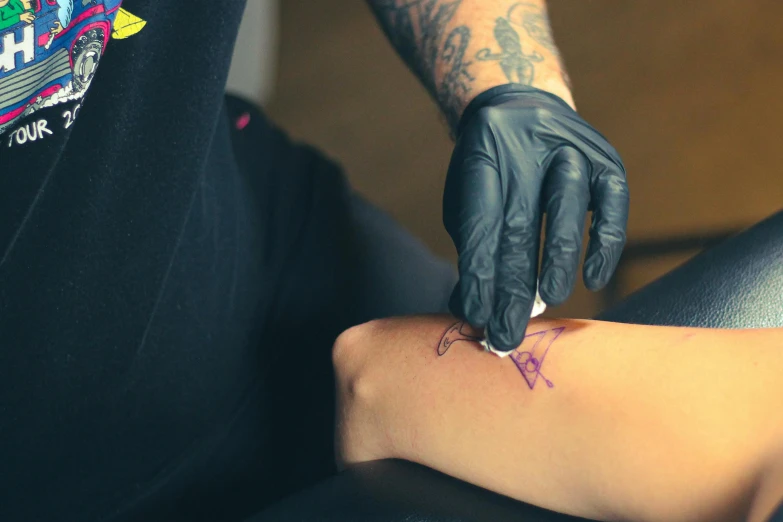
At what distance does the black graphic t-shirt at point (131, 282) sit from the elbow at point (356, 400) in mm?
156

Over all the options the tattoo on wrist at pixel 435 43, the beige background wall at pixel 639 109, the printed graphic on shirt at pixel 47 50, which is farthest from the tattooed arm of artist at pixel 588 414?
the beige background wall at pixel 639 109

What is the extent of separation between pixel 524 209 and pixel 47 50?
0.47 m

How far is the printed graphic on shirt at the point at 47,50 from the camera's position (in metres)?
0.65

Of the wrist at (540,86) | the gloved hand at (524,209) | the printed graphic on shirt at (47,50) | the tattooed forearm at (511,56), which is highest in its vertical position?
the printed graphic on shirt at (47,50)

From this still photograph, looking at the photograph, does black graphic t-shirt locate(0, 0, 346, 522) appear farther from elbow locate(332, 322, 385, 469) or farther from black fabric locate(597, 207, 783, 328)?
black fabric locate(597, 207, 783, 328)

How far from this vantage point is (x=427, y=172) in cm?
204

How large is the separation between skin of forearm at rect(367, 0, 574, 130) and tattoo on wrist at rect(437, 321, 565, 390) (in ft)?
0.87

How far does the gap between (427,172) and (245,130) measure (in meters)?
1.14

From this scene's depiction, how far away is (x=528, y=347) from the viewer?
0.66 meters

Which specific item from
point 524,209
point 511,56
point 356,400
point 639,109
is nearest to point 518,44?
point 511,56

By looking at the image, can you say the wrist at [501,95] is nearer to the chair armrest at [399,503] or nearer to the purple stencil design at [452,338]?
the purple stencil design at [452,338]

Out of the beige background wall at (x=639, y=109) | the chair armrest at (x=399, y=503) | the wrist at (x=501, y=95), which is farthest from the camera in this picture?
the beige background wall at (x=639, y=109)

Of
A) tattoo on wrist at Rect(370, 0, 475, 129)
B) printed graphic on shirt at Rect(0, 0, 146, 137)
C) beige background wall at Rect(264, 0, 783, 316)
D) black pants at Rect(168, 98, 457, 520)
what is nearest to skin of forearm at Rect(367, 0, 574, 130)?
tattoo on wrist at Rect(370, 0, 475, 129)

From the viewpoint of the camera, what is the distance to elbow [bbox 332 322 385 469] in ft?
2.27
